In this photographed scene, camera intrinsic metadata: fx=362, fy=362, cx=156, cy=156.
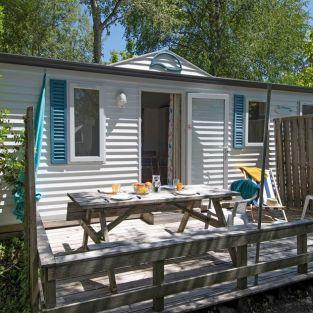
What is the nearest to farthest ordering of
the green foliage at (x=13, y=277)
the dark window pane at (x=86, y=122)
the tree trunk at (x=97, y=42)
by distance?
1. the green foliage at (x=13, y=277)
2. the dark window pane at (x=86, y=122)
3. the tree trunk at (x=97, y=42)

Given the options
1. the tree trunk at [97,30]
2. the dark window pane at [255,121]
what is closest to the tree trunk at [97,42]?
the tree trunk at [97,30]

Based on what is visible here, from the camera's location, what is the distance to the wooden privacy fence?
6.29m

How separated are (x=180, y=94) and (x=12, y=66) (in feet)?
9.22

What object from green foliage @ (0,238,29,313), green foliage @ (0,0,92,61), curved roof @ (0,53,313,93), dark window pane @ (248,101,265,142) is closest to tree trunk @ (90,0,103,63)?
green foliage @ (0,0,92,61)

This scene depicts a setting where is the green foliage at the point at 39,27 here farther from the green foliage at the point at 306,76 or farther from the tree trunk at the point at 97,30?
the green foliage at the point at 306,76

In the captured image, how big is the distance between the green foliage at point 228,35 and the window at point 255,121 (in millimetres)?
7531

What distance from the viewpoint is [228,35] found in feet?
48.3

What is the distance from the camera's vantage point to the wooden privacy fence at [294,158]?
20.6 ft

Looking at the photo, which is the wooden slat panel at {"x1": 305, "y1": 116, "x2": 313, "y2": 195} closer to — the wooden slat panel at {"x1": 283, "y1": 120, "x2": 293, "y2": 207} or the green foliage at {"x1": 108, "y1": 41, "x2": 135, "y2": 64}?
the wooden slat panel at {"x1": 283, "y1": 120, "x2": 293, "y2": 207}

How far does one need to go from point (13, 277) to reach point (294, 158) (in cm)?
502

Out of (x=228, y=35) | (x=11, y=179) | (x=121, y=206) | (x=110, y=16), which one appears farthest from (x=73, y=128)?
(x=228, y=35)

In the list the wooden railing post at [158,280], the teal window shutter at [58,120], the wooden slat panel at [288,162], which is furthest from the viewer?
the wooden slat panel at [288,162]

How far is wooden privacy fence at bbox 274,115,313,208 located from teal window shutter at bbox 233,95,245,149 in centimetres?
66

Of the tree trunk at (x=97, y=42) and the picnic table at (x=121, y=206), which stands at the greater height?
the tree trunk at (x=97, y=42)
